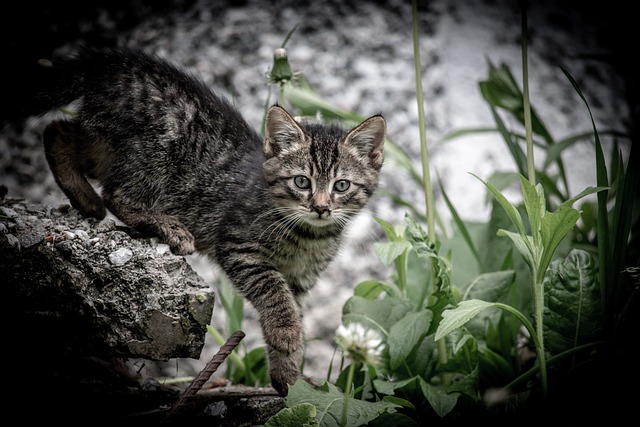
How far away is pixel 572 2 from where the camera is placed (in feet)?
13.0

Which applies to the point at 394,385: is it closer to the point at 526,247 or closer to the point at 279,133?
the point at 526,247

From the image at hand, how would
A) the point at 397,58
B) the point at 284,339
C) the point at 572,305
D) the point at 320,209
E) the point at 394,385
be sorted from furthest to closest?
the point at 397,58 < the point at 320,209 < the point at 284,339 < the point at 572,305 < the point at 394,385

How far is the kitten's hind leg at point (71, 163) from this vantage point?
2.33 metres

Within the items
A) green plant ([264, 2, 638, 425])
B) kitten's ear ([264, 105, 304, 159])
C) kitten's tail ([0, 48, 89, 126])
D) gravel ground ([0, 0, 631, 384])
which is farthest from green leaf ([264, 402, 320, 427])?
gravel ground ([0, 0, 631, 384])

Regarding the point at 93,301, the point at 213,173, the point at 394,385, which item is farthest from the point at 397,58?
the point at 93,301

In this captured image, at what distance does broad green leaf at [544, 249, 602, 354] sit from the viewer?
2090 millimetres

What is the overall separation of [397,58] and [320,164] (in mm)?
1647

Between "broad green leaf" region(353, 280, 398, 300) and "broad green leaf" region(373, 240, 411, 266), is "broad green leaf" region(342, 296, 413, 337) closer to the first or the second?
"broad green leaf" region(353, 280, 398, 300)

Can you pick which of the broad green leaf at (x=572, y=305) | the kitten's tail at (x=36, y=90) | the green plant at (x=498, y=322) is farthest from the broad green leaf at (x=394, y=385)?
the kitten's tail at (x=36, y=90)

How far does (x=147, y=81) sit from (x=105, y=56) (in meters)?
0.21

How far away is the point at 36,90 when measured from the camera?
7.88ft

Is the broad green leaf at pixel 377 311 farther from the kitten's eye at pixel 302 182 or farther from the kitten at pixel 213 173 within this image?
the kitten's eye at pixel 302 182

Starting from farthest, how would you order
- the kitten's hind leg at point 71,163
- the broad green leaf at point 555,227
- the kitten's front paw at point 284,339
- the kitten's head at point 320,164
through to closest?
the kitten's head at point 320,164 → the kitten's hind leg at point 71,163 → the kitten's front paw at point 284,339 → the broad green leaf at point 555,227

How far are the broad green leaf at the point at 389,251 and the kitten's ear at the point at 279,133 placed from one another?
66cm
